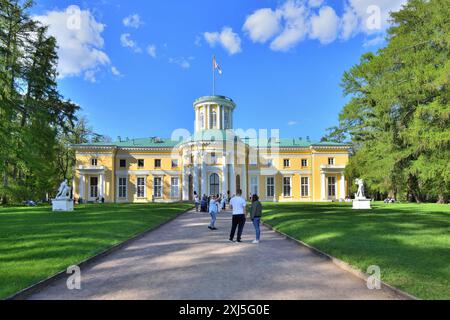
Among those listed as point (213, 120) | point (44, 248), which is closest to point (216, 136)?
point (213, 120)

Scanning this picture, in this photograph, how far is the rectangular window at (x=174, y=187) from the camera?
5306 cm

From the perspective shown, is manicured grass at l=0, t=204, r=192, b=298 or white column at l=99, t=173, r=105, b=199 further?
white column at l=99, t=173, r=105, b=199

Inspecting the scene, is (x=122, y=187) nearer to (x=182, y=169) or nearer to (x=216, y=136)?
(x=182, y=169)

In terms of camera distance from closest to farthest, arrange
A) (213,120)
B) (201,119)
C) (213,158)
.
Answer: (213,158) → (213,120) → (201,119)

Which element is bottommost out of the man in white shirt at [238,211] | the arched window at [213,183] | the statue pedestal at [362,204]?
the statue pedestal at [362,204]

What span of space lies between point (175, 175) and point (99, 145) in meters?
12.2

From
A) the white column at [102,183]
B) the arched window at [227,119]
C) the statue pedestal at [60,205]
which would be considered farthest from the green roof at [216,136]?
the statue pedestal at [60,205]

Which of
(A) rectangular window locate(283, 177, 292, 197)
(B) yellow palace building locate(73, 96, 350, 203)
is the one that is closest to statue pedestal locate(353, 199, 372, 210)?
(B) yellow palace building locate(73, 96, 350, 203)

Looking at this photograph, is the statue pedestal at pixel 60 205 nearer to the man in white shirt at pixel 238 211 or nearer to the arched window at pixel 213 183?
the man in white shirt at pixel 238 211

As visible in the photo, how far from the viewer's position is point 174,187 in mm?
53500

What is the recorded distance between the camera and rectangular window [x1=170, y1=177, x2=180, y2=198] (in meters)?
53.1

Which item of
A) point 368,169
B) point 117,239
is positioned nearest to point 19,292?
point 117,239

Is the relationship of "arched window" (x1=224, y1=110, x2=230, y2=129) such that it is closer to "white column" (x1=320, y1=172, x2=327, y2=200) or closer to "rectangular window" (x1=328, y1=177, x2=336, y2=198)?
"white column" (x1=320, y1=172, x2=327, y2=200)

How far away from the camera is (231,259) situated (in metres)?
8.40
